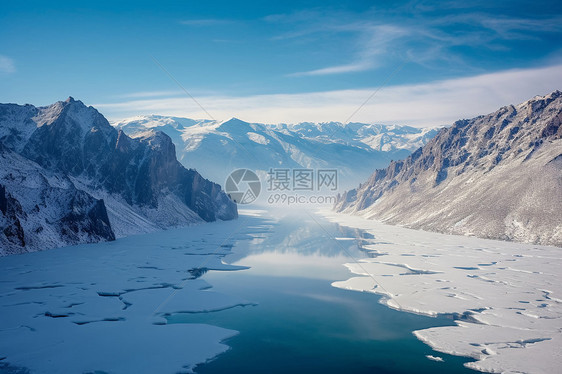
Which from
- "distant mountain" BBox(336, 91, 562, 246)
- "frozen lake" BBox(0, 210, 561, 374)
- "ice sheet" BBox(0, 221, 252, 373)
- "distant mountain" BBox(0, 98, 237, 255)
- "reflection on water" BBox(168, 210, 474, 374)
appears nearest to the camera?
"ice sheet" BBox(0, 221, 252, 373)

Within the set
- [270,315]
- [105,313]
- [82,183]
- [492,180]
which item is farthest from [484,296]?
[82,183]

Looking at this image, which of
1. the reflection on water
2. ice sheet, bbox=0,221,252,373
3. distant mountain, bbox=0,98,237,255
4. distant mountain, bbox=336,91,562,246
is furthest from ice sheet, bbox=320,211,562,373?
distant mountain, bbox=0,98,237,255

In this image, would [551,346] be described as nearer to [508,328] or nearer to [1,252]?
[508,328]

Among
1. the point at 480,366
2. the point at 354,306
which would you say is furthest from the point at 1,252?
the point at 480,366

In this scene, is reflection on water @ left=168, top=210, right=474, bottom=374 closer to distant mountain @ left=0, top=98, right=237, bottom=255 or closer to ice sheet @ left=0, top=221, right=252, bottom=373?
ice sheet @ left=0, top=221, right=252, bottom=373

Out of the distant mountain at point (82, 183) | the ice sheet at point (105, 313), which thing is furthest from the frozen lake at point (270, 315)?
the distant mountain at point (82, 183)

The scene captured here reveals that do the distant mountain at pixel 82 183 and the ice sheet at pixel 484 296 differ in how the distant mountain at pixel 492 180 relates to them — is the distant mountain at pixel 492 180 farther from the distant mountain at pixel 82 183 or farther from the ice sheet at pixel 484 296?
the distant mountain at pixel 82 183
